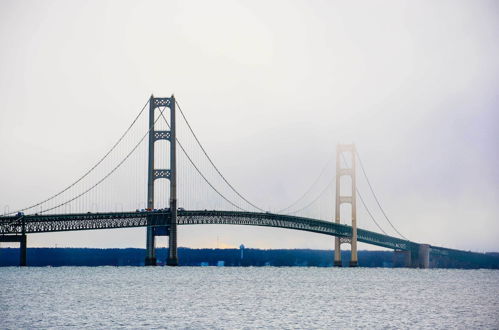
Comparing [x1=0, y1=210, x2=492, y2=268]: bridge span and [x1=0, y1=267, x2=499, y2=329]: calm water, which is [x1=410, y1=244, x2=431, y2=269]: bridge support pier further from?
[x1=0, y1=267, x2=499, y2=329]: calm water

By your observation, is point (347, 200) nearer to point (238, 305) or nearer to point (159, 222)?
point (159, 222)

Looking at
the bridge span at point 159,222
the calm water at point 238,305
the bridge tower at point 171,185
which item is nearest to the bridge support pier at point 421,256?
the bridge span at point 159,222

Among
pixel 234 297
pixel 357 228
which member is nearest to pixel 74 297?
pixel 234 297

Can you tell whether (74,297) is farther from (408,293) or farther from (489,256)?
(489,256)

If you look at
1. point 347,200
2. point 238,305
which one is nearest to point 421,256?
point 347,200

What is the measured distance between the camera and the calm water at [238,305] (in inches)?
1783

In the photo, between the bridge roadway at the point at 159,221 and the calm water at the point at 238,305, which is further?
the bridge roadway at the point at 159,221

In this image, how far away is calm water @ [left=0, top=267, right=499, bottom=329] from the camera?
45281 mm

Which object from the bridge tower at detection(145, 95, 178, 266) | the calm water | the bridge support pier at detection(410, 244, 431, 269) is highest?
the bridge tower at detection(145, 95, 178, 266)

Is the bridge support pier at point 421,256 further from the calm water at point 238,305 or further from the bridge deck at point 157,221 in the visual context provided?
the calm water at point 238,305

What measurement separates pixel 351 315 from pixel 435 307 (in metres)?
7.45

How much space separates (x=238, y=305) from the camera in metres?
53.8

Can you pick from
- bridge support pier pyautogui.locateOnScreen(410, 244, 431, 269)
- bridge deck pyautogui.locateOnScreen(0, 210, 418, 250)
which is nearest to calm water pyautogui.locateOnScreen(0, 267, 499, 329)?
bridge deck pyautogui.locateOnScreen(0, 210, 418, 250)

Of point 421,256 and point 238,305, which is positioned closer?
point 238,305
